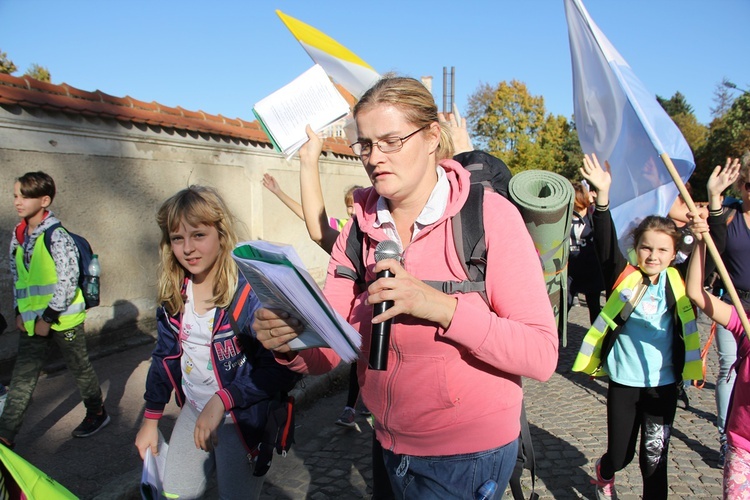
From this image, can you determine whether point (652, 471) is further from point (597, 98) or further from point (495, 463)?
point (597, 98)

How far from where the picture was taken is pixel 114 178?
6.76 m

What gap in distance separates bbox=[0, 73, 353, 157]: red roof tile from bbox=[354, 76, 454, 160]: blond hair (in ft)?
17.4

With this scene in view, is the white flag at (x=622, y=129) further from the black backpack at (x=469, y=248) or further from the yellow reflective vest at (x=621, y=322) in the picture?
the black backpack at (x=469, y=248)

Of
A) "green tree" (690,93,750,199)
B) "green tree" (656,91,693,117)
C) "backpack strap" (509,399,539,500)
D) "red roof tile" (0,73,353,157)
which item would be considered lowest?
"backpack strap" (509,399,539,500)

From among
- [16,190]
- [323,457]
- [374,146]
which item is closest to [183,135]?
[16,190]

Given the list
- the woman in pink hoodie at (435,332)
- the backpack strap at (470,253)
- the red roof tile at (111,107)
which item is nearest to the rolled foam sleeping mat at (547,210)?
the woman in pink hoodie at (435,332)

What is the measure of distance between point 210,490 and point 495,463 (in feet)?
8.37

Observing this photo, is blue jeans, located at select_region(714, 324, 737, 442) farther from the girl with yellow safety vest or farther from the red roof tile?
the red roof tile

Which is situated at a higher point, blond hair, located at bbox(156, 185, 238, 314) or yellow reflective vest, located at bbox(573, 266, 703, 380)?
blond hair, located at bbox(156, 185, 238, 314)

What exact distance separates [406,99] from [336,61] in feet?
3.70

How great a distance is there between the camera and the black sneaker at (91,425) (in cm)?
435

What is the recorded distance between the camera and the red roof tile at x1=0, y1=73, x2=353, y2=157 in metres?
5.72

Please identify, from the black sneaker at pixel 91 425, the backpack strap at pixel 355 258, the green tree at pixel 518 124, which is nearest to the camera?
the backpack strap at pixel 355 258

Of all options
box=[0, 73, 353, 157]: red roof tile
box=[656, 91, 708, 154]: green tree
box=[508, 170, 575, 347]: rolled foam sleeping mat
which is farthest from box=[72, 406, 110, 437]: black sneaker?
box=[656, 91, 708, 154]: green tree
